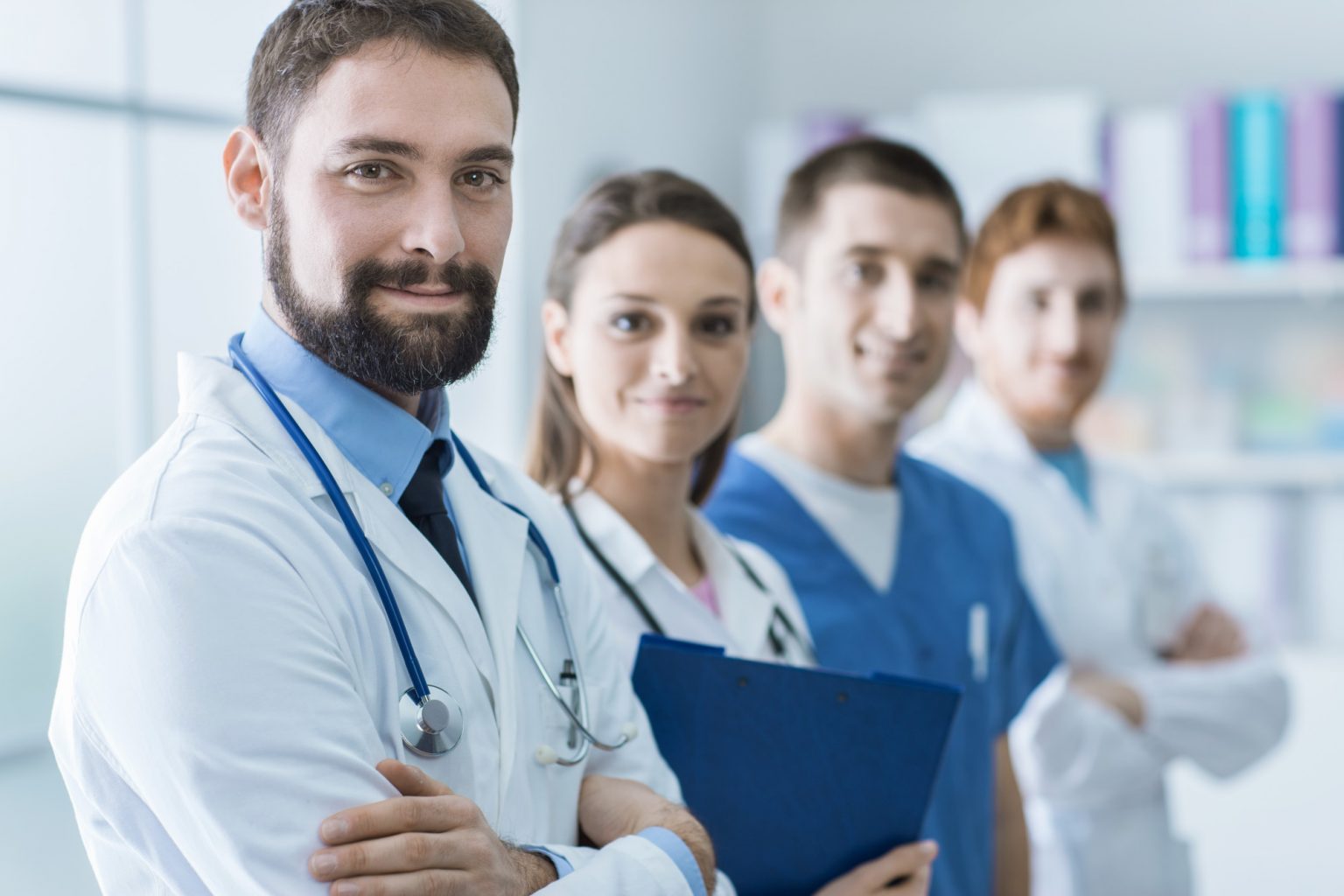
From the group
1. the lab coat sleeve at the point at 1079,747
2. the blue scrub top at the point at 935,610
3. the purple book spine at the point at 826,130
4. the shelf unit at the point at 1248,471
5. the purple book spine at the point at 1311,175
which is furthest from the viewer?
the purple book spine at the point at 826,130

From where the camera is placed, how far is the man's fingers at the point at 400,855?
0.85 m

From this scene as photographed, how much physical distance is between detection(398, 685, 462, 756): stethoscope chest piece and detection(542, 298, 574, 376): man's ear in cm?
61

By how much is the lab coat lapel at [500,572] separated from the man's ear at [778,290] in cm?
78

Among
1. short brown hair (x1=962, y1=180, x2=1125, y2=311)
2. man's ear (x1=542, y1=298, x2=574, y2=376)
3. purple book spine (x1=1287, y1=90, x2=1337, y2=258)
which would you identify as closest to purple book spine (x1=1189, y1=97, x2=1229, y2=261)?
purple book spine (x1=1287, y1=90, x2=1337, y2=258)

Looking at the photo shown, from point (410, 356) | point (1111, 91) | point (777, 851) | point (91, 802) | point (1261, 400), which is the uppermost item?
point (1111, 91)

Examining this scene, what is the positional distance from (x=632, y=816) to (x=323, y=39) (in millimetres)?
652

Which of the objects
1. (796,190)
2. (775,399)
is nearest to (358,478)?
(796,190)

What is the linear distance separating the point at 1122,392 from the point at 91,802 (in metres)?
3.32

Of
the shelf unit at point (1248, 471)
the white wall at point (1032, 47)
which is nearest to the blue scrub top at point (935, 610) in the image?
the shelf unit at point (1248, 471)

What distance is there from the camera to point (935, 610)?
1809 mm

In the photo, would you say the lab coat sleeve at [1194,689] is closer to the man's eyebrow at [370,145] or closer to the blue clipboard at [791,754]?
the blue clipboard at [791,754]

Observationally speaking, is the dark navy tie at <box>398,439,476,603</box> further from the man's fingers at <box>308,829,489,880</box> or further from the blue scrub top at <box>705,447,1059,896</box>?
the blue scrub top at <box>705,447,1059,896</box>

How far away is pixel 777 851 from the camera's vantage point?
133 cm

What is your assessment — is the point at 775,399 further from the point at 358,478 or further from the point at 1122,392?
the point at 358,478
